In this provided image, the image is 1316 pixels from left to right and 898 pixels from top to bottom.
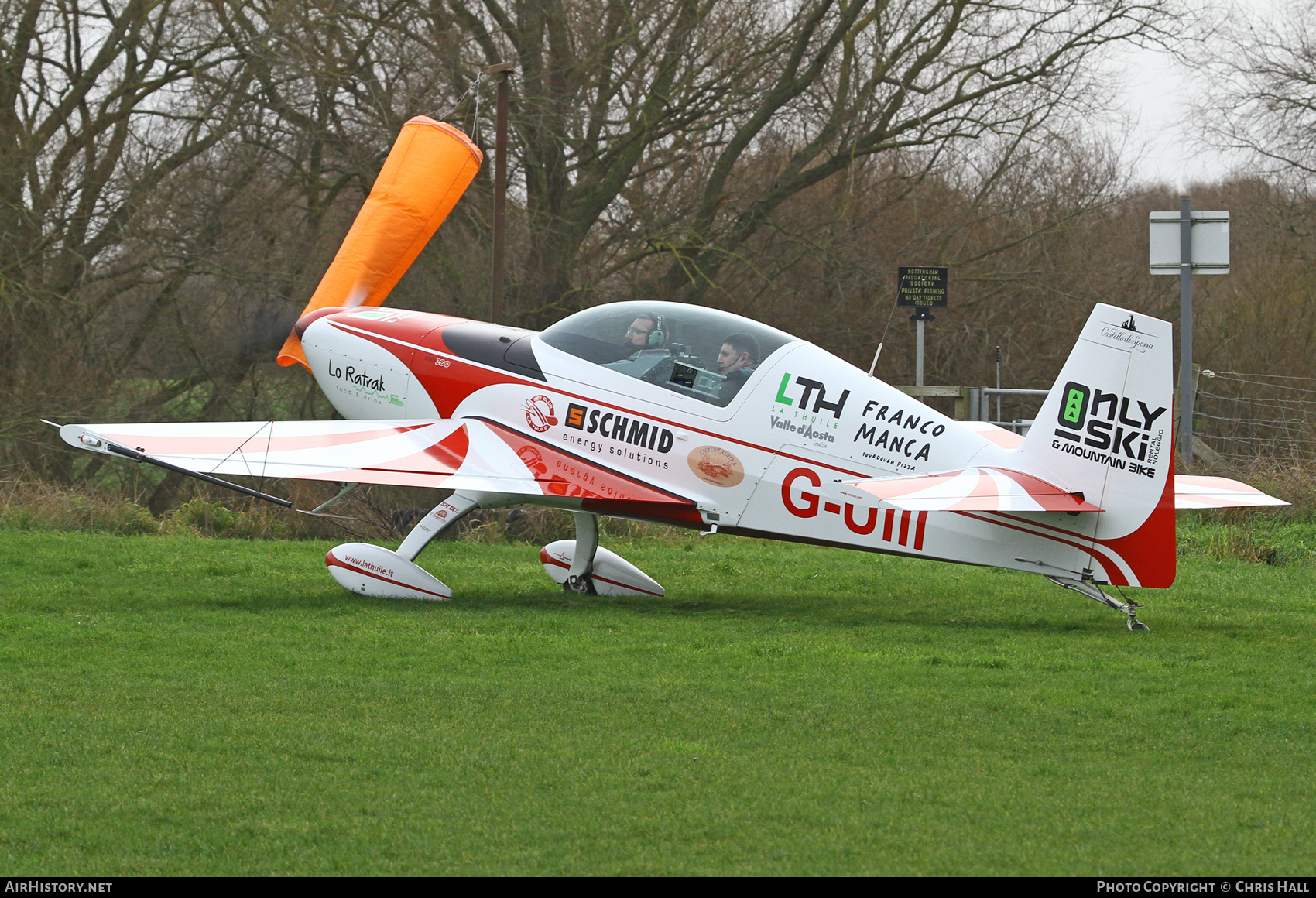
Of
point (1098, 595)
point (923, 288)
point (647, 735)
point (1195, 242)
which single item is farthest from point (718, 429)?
point (1195, 242)

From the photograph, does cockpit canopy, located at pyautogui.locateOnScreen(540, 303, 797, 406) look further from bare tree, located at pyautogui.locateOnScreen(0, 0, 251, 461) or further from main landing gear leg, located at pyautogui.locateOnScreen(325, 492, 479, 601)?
bare tree, located at pyautogui.locateOnScreen(0, 0, 251, 461)

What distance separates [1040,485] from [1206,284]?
2129cm

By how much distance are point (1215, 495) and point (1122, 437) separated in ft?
3.70

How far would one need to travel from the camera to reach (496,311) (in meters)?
19.8

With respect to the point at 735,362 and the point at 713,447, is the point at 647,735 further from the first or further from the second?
the point at 735,362

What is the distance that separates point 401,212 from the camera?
505 inches

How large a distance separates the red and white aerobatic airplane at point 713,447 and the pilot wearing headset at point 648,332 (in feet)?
0.05

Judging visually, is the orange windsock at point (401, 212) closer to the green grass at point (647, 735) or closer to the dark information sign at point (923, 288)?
the green grass at point (647, 735)

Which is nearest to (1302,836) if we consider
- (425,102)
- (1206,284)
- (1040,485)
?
(1040,485)

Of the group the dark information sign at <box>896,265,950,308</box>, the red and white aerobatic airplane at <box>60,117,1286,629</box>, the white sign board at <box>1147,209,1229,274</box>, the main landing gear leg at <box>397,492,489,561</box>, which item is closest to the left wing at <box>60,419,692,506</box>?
the red and white aerobatic airplane at <box>60,117,1286,629</box>

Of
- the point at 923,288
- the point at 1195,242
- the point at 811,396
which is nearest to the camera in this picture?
the point at 811,396

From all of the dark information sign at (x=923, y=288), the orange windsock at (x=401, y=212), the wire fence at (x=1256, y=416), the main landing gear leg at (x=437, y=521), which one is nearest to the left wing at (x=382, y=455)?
the main landing gear leg at (x=437, y=521)

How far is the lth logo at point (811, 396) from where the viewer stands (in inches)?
358
